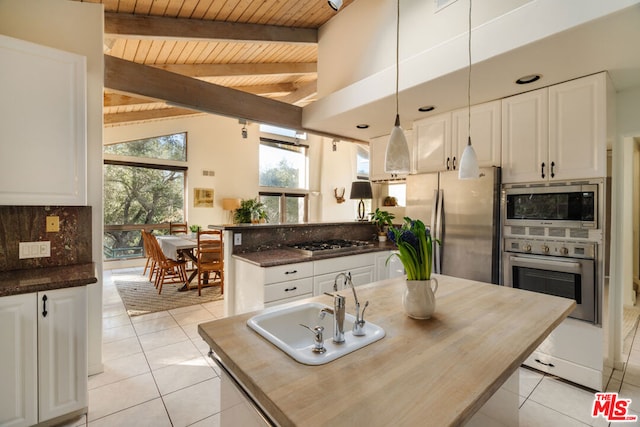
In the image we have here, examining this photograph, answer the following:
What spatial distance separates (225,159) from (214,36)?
15.9 ft

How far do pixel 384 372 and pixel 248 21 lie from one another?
140 inches

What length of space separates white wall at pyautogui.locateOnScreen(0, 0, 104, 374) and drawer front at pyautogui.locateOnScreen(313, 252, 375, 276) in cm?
179

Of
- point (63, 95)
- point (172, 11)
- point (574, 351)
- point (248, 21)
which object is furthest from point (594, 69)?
point (63, 95)

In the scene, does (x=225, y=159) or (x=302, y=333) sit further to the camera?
(x=225, y=159)

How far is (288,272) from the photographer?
2.62m

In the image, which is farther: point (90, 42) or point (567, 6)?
point (90, 42)

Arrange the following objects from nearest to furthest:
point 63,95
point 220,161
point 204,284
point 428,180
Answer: point 63,95 → point 428,180 → point 204,284 → point 220,161

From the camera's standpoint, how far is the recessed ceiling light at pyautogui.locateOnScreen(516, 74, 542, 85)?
230 centimetres

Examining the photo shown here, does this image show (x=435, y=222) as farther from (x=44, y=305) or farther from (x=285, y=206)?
(x=285, y=206)

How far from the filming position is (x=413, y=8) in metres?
2.75

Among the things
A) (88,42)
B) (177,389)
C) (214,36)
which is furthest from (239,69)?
(177,389)

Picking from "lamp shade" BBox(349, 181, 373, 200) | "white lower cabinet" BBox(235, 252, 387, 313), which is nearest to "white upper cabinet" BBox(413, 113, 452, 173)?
"lamp shade" BBox(349, 181, 373, 200)

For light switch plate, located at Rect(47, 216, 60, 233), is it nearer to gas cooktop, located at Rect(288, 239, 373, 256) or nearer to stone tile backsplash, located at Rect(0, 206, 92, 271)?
stone tile backsplash, located at Rect(0, 206, 92, 271)

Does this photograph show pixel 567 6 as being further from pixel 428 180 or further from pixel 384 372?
pixel 384 372
